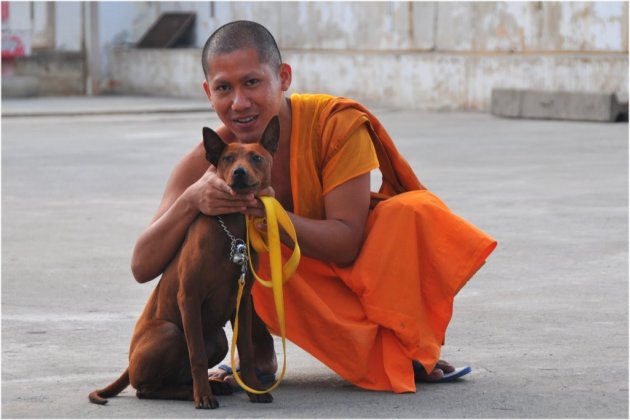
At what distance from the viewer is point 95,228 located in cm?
832

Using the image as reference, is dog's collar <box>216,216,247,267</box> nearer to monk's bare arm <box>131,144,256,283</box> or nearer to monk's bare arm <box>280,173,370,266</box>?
monk's bare arm <box>131,144,256,283</box>

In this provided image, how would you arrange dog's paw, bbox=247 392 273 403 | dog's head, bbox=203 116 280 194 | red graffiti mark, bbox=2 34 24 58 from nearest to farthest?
dog's head, bbox=203 116 280 194 < dog's paw, bbox=247 392 273 403 < red graffiti mark, bbox=2 34 24 58

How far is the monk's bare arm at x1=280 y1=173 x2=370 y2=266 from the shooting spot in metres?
4.19

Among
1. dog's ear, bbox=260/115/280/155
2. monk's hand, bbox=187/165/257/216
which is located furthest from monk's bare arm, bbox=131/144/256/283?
dog's ear, bbox=260/115/280/155

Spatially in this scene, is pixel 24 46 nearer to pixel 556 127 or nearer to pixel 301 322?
pixel 556 127

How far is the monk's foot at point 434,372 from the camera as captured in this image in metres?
4.34

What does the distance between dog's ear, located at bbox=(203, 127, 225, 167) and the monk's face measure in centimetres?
25

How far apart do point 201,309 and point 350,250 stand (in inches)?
22.6

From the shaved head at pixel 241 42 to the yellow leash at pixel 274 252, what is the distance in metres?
0.50

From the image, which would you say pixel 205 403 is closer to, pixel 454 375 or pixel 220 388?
pixel 220 388

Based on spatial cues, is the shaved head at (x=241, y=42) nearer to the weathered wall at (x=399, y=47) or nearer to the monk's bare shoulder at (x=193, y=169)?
the monk's bare shoulder at (x=193, y=169)

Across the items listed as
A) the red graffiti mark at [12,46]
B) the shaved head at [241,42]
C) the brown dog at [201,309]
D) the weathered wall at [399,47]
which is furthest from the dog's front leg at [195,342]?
the red graffiti mark at [12,46]

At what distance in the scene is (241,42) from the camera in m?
4.11

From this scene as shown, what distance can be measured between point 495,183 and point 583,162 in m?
1.64
